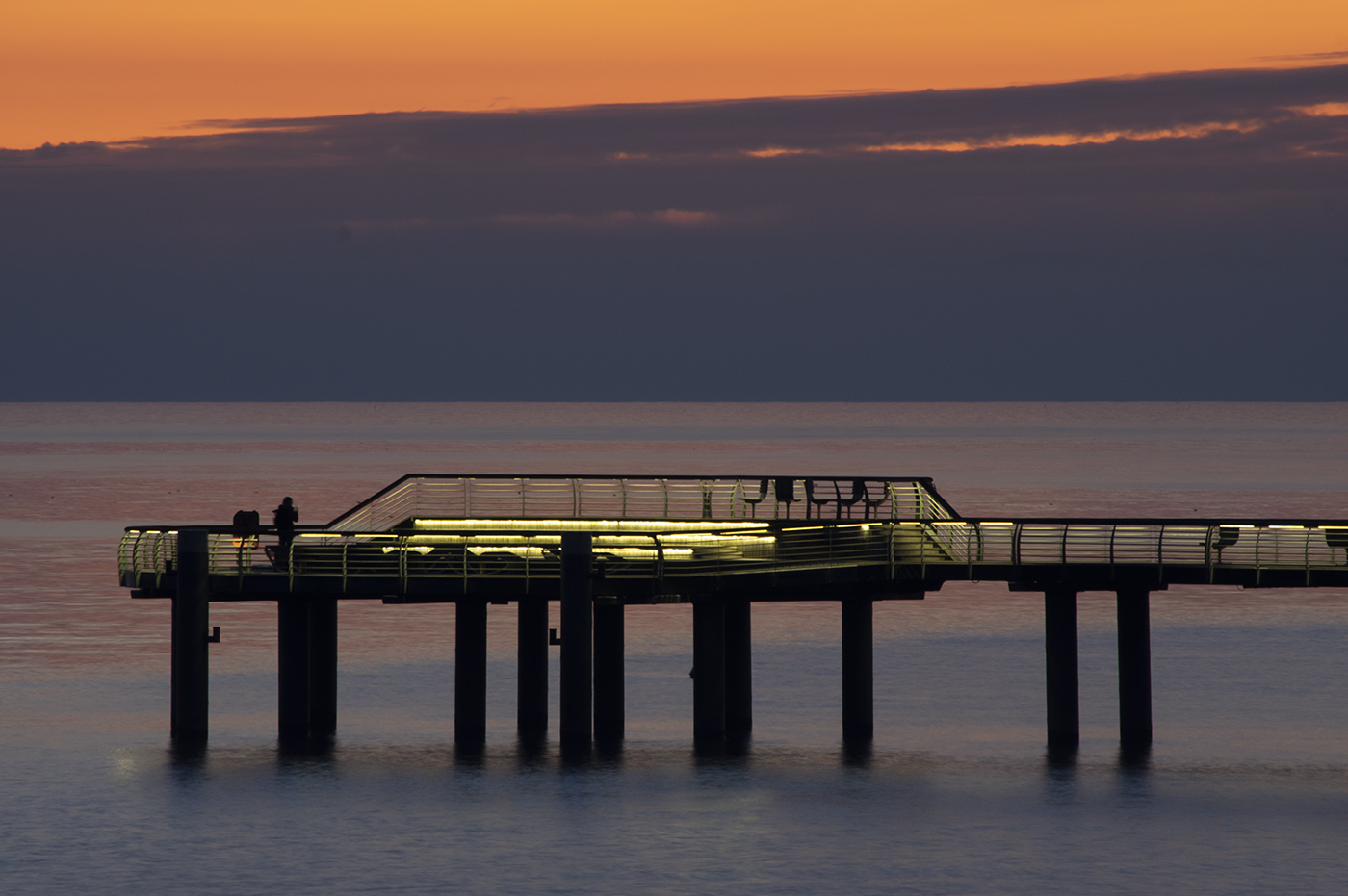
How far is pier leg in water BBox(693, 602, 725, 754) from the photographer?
42906mm

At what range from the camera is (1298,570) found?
3938 centimetres

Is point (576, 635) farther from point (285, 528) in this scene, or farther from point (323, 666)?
point (323, 666)

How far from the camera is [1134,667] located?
4375cm

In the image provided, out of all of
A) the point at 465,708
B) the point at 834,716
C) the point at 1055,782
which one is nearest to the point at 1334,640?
the point at 834,716

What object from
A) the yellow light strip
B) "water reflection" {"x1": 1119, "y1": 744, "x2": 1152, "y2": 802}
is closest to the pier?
the yellow light strip

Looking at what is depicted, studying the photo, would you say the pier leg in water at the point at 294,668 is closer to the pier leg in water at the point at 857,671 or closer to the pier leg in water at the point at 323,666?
the pier leg in water at the point at 323,666

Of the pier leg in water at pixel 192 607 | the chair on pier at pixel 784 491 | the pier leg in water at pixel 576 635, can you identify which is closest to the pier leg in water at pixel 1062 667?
the chair on pier at pixel 784 491

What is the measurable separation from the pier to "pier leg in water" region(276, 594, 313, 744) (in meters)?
0.04

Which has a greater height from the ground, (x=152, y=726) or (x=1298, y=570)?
(x=1298, y=570)

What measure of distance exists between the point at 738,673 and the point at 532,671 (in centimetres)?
481

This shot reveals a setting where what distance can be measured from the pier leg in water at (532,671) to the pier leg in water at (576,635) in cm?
476

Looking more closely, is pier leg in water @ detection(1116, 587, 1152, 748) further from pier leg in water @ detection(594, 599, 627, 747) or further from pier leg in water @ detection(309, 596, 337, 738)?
pier leg in water @ detection(309, 596, 337, 738)

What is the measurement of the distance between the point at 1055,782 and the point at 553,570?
1144cm

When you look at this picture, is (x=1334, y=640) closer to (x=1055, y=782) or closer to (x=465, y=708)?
(x=1055, y=782)
